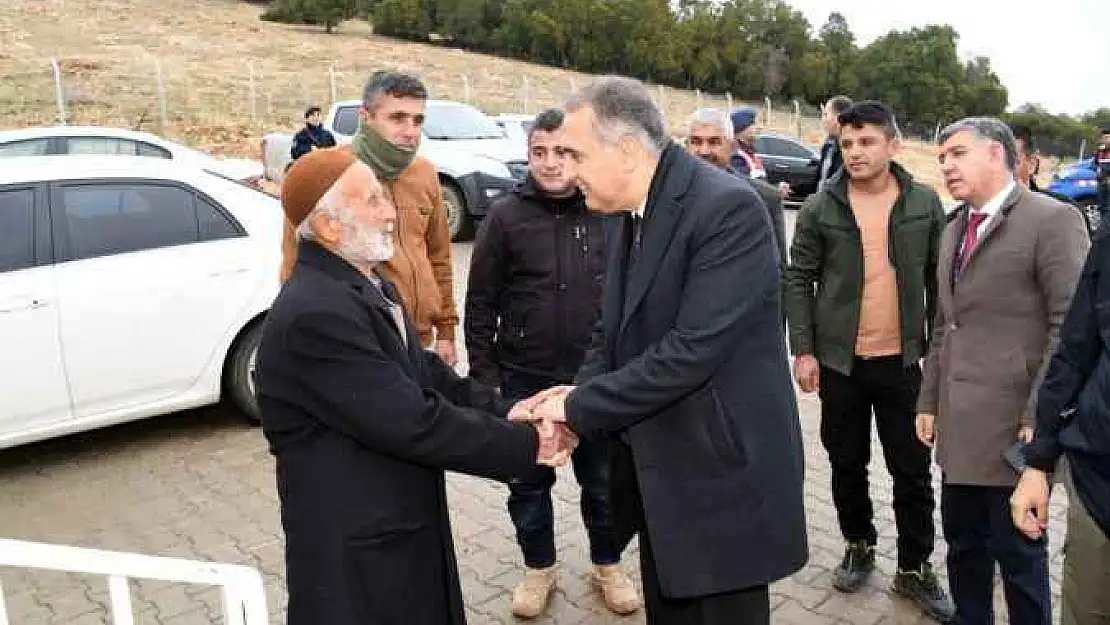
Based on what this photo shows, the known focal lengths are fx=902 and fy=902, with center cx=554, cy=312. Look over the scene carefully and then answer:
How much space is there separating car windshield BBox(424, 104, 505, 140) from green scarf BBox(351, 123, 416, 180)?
352 inches

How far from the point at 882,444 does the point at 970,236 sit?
1.02 metres

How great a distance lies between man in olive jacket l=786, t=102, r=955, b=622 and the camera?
367 centimetres

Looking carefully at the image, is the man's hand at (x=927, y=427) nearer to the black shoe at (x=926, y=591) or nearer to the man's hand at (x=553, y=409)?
the black shoe at (x=926, y=591)

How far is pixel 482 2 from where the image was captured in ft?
197

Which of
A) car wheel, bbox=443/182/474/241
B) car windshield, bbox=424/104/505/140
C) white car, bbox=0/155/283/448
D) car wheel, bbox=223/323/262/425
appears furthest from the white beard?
car windshield, bbox=424/104/505/140

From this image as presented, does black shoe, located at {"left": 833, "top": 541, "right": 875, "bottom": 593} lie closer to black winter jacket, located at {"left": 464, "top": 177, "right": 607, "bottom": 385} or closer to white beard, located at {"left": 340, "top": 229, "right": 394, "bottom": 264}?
black winter jacket, located at {"left": 464, "top": 177, "right": 607, "bottom": 385}

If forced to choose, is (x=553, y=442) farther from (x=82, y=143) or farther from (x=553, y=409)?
(x=82, y=143)

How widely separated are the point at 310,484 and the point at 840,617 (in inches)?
98.1

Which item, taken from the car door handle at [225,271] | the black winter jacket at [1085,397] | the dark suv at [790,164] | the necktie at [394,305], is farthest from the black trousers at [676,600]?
the dark suv at [790,164]

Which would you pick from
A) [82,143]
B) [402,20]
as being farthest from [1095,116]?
[82,143]

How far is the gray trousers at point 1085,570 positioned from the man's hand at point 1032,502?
0.08 metres

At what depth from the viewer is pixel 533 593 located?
3785mm

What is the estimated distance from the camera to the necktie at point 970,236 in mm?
3206

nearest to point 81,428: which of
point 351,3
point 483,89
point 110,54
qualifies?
point 483,89
